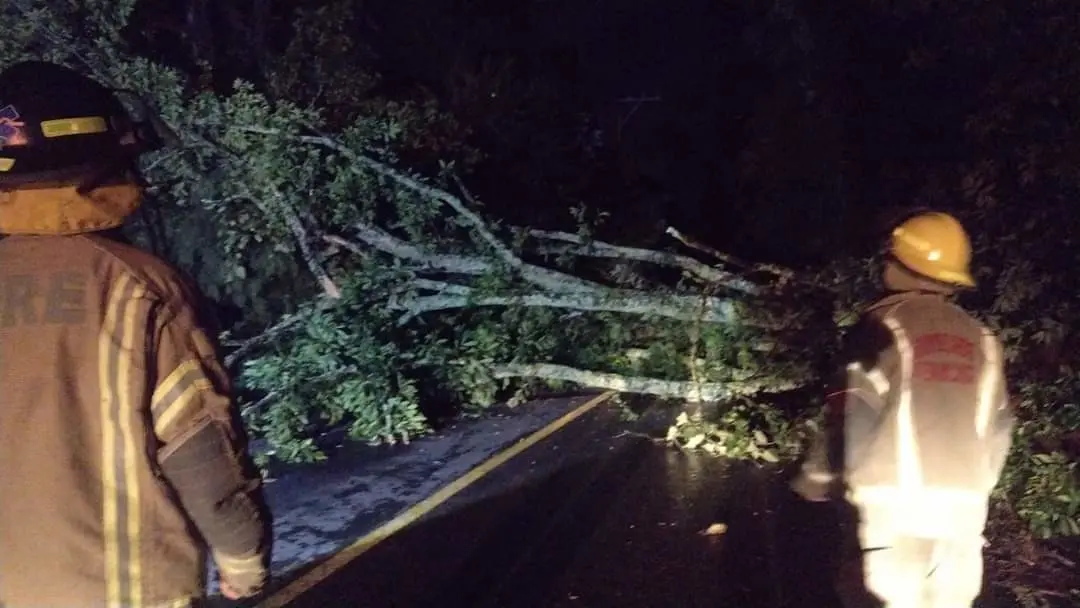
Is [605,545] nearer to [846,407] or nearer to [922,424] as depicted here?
[846,407]

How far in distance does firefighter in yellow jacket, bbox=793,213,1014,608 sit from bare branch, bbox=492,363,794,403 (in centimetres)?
423

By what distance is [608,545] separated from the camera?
5.20 meters

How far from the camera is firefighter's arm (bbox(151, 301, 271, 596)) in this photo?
193 centimetres

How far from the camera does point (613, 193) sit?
1319 centimetres

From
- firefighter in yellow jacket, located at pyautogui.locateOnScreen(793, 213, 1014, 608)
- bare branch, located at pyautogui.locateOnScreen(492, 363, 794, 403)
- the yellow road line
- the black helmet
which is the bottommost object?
the yellow road line

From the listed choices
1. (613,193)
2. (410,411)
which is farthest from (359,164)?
(613,193)

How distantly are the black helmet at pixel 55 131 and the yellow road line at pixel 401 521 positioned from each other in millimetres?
3220

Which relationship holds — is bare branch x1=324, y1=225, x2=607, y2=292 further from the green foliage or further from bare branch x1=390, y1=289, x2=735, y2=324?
the green foliage

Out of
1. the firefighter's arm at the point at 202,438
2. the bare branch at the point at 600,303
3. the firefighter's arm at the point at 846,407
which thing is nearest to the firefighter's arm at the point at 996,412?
the firefighter's arm at the point at 846,407

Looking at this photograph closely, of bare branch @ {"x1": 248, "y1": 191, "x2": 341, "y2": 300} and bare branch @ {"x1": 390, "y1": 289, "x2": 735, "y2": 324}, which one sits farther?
bare branch @ {"x1": 248, "y1": 191, "x2": 341, "y2": 300}

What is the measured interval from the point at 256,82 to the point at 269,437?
4015 mm

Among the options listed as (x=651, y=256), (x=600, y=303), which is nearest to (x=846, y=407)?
(x=600, y=303)

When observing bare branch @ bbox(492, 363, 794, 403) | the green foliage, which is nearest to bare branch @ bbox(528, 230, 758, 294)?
bare branch @ bbox(492, 363, 794, 403)

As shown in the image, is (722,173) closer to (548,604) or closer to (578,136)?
(578,136)
